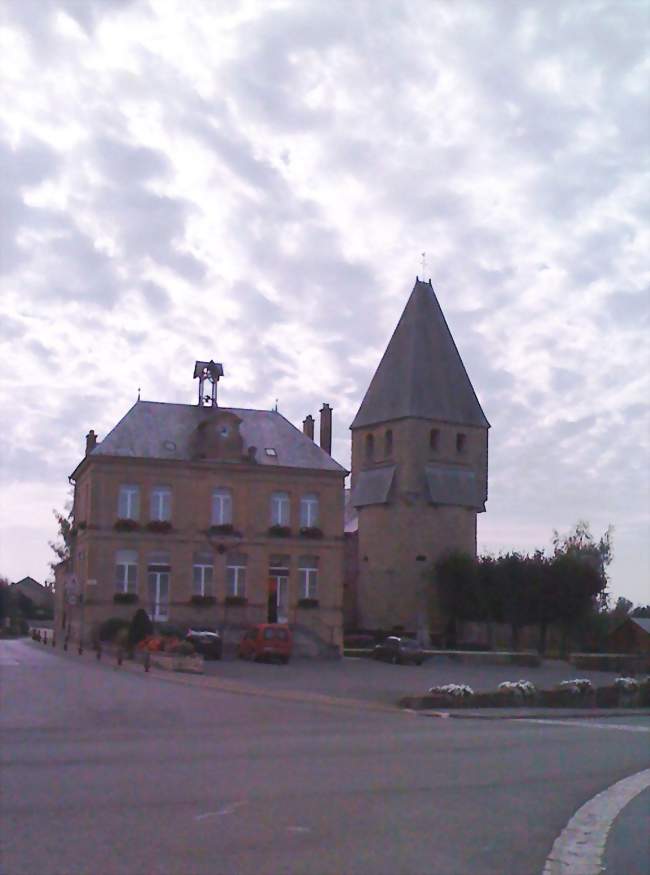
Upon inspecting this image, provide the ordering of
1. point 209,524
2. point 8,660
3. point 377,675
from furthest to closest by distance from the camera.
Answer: point 209,524
point 377,675
point 8,660

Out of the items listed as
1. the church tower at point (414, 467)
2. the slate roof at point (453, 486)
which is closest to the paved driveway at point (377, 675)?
the church tower at point (414, 467)

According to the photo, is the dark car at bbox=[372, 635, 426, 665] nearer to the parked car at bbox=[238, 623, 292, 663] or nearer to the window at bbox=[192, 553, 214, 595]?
the parked car at bbox=[238, 623, 292, 663]

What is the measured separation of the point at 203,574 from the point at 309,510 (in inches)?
221

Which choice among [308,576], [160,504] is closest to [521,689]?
[308,576]

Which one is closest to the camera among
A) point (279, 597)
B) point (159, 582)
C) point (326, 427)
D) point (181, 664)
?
point (181, 664)

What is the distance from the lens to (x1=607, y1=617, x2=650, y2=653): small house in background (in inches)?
2650

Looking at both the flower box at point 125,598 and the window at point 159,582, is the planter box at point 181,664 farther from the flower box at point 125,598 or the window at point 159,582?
the window at point 159,582

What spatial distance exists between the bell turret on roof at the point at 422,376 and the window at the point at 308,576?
19.2 m

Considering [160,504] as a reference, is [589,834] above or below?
below

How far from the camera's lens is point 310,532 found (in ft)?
166

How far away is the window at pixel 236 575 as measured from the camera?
49.5m

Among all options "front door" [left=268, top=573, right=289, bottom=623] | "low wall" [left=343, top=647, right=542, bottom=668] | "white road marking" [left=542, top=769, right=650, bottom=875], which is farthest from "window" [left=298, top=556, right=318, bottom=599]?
"white road marking" [left=542, top=769, right=650, bottom=875]

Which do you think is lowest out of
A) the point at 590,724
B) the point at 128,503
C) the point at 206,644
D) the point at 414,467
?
the point at 590,724

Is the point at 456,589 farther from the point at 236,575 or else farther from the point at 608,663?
the point at 236,575
